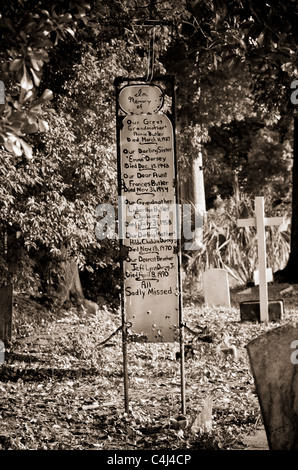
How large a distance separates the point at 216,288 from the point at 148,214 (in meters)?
8.06

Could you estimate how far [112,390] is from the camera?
763cm

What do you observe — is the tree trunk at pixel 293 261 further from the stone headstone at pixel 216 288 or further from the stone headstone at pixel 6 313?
the stone headstone at pixel 6 313

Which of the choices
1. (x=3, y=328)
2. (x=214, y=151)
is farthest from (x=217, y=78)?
(x=3, y=328)

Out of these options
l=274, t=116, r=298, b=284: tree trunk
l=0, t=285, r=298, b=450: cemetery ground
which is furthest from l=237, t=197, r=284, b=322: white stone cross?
l=274, t=116, r=298, b=284: tree trunk

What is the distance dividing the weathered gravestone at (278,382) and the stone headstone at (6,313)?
550 cm

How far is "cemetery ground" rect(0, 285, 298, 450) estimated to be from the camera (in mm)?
5875

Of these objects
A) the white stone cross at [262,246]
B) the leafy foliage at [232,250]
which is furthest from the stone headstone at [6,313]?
the leafy foliage at [232,250]

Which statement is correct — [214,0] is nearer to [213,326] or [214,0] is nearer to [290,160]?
[213,326]

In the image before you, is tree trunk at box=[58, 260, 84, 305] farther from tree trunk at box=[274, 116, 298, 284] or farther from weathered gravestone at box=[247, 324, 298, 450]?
weathered gravestone at box=[247, 324, 298, 450]

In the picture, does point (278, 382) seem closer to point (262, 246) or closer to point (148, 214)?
point (148, 214)

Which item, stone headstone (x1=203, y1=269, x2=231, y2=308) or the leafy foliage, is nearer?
stone headstone (x1=203, y1=269, x2=231, y2=308)

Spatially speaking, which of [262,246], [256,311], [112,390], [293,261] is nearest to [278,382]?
[112,390]

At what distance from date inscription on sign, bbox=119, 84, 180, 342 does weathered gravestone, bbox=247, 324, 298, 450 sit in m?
2.05

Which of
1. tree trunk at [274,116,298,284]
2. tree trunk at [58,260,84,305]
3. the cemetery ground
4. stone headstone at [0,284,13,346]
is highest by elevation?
tree trunk at [274,116,298,284]
